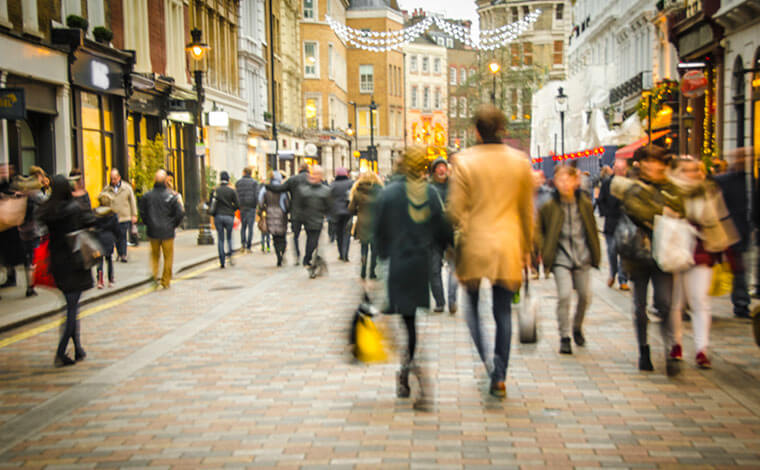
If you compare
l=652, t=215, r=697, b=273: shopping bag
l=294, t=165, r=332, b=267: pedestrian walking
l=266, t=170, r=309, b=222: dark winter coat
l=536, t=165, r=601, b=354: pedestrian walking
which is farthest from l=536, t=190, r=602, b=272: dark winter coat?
l=266, t=170, r=309, b=222: dark winter coat

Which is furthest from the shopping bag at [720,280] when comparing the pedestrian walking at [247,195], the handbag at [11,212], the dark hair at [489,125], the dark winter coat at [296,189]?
Result: the pedestrian walking at [247,195]

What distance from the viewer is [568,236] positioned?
26.8ft

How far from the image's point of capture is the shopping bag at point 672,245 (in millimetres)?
6992

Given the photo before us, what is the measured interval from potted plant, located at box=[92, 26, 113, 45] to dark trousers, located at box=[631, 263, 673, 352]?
18.9 m

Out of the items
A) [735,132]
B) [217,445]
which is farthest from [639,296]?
[735,132]

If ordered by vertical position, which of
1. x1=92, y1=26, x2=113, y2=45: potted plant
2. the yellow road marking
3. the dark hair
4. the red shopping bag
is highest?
x1=92, y1=26, x2=113, y2=45: potted plant

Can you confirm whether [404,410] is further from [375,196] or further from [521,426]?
[375,196]

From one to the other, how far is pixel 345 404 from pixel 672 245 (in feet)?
9.29

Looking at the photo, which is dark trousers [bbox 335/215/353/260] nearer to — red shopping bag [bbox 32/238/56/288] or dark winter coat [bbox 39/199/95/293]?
red shopping bag [bbox 32/238/56/288]

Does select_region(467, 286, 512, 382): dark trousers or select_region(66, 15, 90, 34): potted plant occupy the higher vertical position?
select_region(66, 15, 90, 34): potted plant

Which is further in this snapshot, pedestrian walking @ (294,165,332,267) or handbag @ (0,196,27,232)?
pedestrian walking @ (294,165,332,267)

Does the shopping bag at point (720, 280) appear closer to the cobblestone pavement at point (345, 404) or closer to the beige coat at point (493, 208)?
the cobblestone pavement at point (345, 404)

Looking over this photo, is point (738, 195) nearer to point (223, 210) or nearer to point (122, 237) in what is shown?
point (223, 210)

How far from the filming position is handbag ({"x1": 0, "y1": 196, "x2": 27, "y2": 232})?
10109 millimetres
